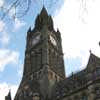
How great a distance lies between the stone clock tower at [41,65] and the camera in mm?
30281

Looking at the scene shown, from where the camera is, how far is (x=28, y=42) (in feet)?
141

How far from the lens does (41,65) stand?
113 ft

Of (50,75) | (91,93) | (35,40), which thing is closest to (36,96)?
(50,75)

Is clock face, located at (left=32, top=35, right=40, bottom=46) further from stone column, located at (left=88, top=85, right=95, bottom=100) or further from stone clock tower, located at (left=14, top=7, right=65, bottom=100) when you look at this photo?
stone column, located at (left=88, top=85, right=95, bottom=100)

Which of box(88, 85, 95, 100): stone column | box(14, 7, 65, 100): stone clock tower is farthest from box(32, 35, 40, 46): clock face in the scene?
box(88, 85, 95, 100): stone column

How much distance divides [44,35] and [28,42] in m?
5.16

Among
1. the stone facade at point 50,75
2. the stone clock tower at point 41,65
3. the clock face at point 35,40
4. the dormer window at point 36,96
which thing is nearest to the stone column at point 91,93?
the stone facade at point 50,75

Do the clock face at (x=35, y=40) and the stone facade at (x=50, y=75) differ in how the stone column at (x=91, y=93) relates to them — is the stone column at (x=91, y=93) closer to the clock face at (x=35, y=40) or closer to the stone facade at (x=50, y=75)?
the stone facade at (x=50, y=75)

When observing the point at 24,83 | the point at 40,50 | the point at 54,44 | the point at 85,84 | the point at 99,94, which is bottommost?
the point at 99,94

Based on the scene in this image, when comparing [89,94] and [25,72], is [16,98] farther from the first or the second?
[89,94]

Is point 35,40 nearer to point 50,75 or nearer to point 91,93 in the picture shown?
point 50,75

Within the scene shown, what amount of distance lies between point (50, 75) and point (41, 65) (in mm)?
2914

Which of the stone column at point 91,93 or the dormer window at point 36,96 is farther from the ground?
the dormer window at point 36,96

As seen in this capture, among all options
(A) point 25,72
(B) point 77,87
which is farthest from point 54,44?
(B) point 77,87
